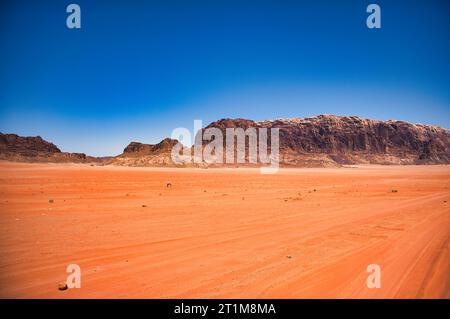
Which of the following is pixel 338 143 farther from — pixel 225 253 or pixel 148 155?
pixel 225 253

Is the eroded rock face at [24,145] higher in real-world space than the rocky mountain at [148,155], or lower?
higher

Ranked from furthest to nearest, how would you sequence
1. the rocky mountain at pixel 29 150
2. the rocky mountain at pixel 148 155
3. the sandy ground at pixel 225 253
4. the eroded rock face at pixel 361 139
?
the eroded rock face at pixel 361 139 < the rocky mountain at pixel 29 150 < the rocky mountain at pixel 148 155 < the sandy ground at pixel 225 253

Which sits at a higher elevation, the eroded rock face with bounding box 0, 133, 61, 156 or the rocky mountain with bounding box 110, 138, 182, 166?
the eroded rock face with bounding box 0, 133, 61, 156

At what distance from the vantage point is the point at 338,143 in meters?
174

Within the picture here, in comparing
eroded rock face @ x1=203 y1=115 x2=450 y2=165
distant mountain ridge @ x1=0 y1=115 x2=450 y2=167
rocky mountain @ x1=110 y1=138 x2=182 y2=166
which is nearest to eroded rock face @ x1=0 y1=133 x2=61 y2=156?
distant mountain ridge @ x1=0 y1=115 x2=450 y2=167

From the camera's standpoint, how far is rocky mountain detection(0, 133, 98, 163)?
Answer: 132m

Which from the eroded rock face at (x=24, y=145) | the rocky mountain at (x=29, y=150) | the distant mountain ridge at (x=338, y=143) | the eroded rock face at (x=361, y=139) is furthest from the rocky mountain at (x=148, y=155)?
the eroded rock face at (x=24, y=145)

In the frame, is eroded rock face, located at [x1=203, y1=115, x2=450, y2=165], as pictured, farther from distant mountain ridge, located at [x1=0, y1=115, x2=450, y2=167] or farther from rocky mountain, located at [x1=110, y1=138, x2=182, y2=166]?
rocky mountain, located at [x1=110, y1=138, x2=182, y2=166]

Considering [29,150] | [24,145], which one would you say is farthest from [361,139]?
[24,145]

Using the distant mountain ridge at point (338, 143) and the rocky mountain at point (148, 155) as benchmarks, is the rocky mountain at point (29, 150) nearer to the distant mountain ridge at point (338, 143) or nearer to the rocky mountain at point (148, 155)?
the distant mountain ridge at point (338, 143)

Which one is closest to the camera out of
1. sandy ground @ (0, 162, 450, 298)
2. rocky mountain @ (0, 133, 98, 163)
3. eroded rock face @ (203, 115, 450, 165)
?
sandy ground @ (0, 162, 450, 298)

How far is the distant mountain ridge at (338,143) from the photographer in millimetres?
143500

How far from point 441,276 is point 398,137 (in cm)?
19586
